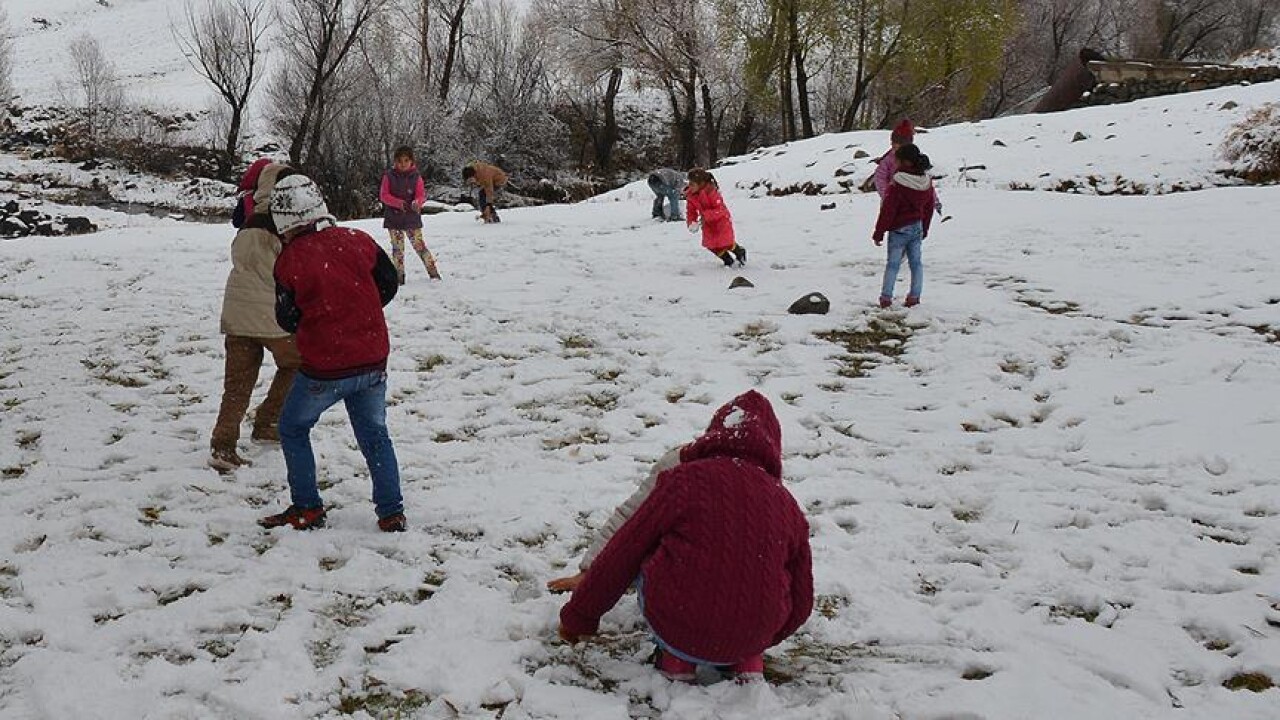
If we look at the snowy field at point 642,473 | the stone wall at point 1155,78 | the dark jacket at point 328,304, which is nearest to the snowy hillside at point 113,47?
the snowy field at point 642,473

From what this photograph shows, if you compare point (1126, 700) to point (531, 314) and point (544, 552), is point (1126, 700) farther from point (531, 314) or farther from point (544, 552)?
point (531, 314)

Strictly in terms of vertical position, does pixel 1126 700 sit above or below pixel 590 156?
below

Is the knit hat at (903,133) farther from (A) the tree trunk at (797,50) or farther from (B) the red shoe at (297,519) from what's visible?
(A) the tree trunk at (797,50)

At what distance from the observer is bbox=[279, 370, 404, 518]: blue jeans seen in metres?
3.71

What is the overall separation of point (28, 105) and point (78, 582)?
4154 cm

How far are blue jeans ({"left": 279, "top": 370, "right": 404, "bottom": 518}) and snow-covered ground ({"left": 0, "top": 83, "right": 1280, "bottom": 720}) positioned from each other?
0.21 m

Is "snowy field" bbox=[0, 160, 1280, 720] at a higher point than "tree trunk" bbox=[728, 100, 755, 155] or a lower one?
lower

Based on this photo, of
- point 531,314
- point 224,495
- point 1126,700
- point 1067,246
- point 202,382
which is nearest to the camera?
point 1126,700

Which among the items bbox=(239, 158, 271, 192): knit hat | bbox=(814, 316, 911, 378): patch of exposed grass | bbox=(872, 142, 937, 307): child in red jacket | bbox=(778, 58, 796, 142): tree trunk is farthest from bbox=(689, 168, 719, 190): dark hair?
bbox=(778, 58, 796, 142): tree trunk

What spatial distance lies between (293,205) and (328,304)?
19.3 inches

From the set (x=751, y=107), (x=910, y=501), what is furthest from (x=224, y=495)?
(x=751, y=107)

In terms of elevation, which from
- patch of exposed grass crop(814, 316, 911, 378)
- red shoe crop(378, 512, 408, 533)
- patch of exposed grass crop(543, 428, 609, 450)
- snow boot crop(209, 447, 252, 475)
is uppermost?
patch of exposed grass crop(814, 316, 911, 378)

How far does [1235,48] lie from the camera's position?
1479 inches

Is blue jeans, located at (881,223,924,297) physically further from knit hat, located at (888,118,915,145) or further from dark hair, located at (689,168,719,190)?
dark hair, located at (689,168,719,190)
